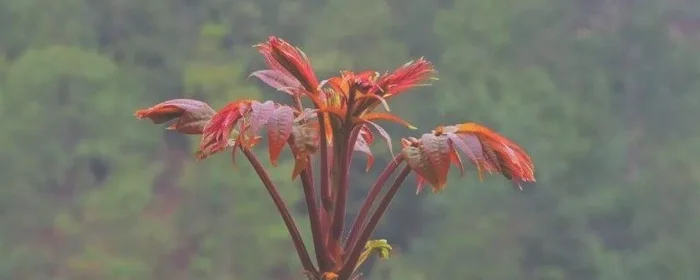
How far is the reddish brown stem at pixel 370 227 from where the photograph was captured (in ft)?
1.97

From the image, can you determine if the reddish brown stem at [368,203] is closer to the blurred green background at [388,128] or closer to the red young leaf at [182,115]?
the red young leaf at [182,115]

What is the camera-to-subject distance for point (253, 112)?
579 millimetres

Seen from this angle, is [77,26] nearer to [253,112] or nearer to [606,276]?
[606,276]

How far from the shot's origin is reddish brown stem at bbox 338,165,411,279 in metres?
0.60

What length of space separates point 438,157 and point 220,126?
0.11 meters

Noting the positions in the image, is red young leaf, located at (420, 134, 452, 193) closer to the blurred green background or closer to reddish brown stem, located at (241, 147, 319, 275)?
reddish brown stem, located at (241, 147, 319, 275)

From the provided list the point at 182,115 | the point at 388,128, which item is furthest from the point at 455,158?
the point at 388,128

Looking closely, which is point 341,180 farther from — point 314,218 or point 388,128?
point 388,128

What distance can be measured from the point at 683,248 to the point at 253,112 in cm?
731

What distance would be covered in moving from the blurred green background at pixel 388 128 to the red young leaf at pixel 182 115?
565 cm

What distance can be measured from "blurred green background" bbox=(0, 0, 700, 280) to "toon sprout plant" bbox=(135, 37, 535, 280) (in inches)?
222

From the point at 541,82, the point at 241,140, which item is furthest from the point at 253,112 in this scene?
the point at 541,82

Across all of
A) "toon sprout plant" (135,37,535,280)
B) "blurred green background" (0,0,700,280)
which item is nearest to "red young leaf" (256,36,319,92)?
"toon sprout plant" (135,37,535,280)

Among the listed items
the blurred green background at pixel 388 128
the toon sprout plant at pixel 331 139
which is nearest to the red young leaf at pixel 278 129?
the toon sprout plant at pixel 331 139
